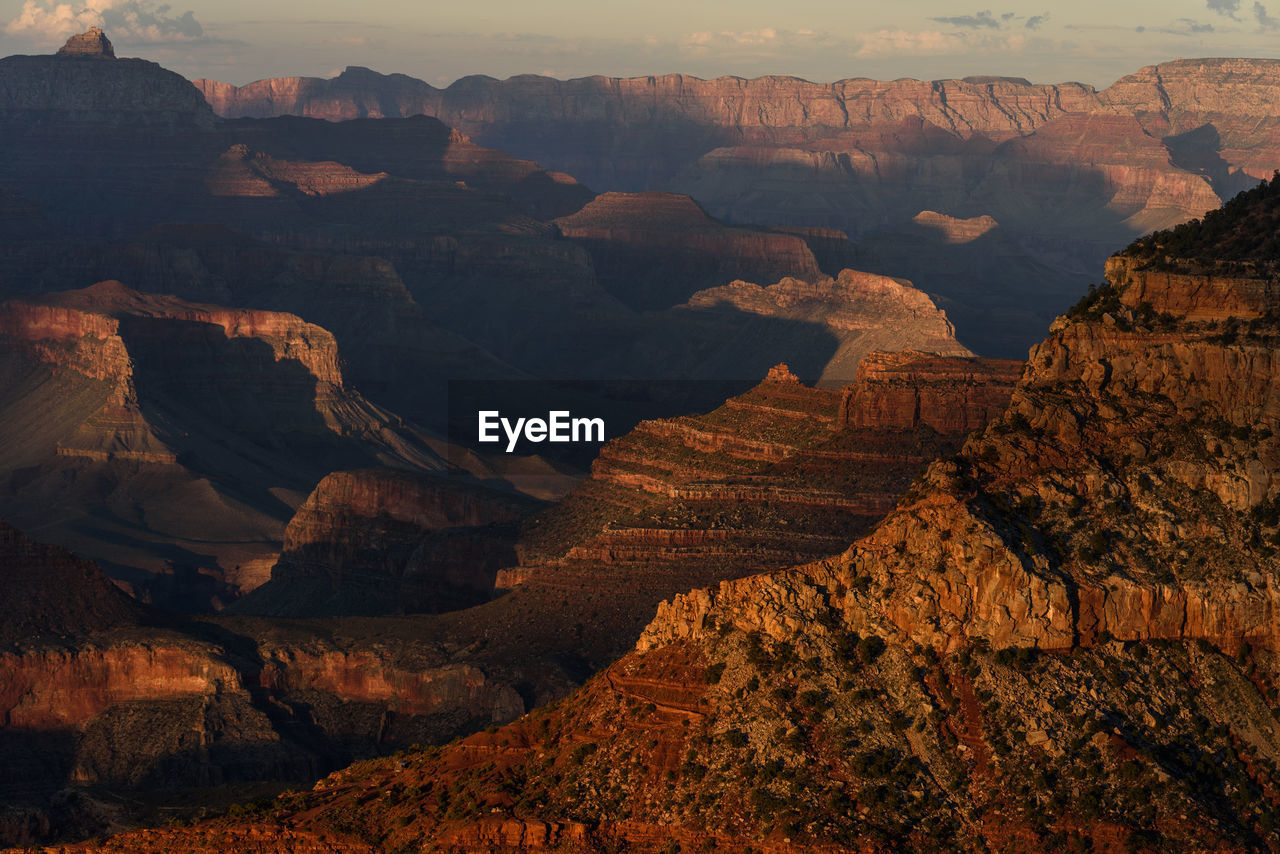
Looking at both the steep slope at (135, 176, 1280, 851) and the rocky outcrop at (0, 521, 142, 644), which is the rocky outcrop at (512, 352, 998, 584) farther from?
the steep slope at (135, 176, 1280, 851)

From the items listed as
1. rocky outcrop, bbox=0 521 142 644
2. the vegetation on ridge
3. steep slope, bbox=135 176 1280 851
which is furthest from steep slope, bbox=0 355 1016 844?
steep slope, bbox=135 176 1280 851

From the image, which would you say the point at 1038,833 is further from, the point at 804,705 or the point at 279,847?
the point at 279,847

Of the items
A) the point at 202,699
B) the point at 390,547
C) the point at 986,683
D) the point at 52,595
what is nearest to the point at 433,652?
the point at 202,699

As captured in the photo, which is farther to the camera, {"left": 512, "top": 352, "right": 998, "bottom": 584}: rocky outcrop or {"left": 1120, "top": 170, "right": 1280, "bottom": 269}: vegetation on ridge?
{"left": 512, "top": 352, "right": 998, "bottom": 584}: rocky outcrop

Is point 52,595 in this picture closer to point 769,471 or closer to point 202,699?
point 202,699

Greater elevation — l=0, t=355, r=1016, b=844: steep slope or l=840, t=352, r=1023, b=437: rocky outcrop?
l=840, t=352, r=1023, b=437: rocky outcrop

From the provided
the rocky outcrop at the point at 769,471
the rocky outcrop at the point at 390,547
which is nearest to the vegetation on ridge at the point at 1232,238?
the rocky outcrop at the point at 769,471
